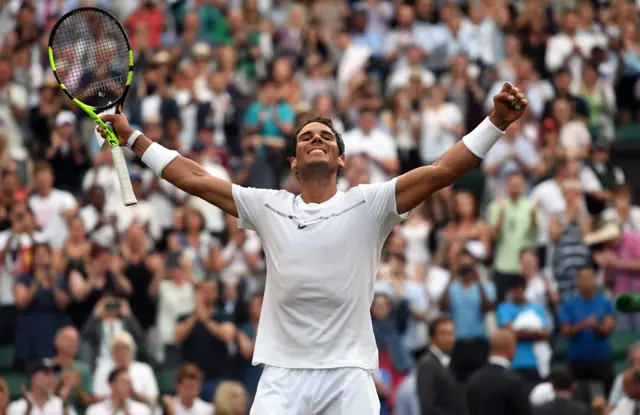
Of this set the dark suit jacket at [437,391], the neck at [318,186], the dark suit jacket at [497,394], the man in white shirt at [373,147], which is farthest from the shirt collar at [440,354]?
the neck at [318,186]

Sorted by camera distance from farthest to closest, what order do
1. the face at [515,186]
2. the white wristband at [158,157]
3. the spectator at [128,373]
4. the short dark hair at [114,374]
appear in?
the face at [515,186] < the spectator at [128,373] < the short dark hair at [114,374] < the white wristband at [158,157]

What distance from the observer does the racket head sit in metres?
8.59

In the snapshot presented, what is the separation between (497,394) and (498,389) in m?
0.04

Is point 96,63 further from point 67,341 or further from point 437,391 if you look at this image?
point 67,341

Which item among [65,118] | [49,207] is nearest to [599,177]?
[65,118]

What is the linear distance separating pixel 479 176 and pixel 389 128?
1.30m

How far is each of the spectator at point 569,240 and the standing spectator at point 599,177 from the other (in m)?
0.22

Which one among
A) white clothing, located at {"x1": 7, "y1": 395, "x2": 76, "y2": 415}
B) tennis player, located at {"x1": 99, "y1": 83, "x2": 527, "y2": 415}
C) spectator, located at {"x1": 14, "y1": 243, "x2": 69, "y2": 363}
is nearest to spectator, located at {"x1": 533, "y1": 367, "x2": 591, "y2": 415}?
white clothing, located at {"x1": 7, "y1": 395, "x2": 76, "y2": 415}

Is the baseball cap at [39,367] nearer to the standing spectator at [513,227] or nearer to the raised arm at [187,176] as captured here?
the standing spectator at [513,227]

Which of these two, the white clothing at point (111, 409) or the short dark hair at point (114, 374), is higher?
the short dark hair at point (114, 374)

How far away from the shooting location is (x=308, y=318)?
7.79 meters

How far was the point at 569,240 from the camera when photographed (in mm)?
16781

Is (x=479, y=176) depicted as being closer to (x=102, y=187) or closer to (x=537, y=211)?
(x=537, y=211)

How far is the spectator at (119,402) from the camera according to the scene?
45.2 feet
